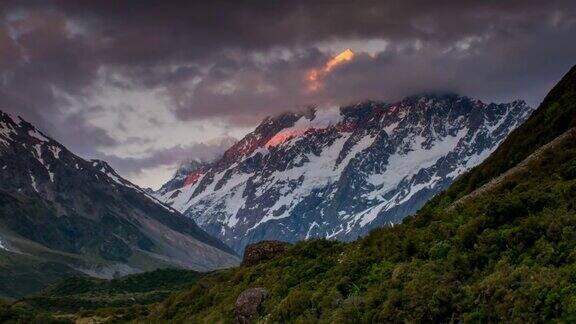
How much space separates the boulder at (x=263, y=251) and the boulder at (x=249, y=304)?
1707 centimetres

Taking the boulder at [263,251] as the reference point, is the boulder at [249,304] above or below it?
below

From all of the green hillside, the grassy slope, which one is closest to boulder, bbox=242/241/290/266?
the green hillside

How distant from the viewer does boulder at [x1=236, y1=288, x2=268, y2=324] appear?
5288 cm

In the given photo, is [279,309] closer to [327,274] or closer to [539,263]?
[327,274]

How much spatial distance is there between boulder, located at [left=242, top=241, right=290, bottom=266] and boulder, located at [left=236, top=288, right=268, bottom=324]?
56.0ft

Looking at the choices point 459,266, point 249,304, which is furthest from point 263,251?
point 459,266

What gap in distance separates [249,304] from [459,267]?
812 inches

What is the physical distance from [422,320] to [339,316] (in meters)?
6.37

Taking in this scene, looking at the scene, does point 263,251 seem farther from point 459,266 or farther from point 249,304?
point 459,266

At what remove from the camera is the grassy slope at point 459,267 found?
1256 inches

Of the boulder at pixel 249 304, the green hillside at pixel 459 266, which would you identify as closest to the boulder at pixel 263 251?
the green hillside at pixel 459 266

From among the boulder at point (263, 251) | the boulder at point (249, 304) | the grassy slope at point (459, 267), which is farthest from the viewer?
the boulder at point (263, 251)

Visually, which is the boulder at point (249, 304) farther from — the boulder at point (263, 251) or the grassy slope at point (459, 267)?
the boulder at point (263, 251)

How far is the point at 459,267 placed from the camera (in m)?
37.2
